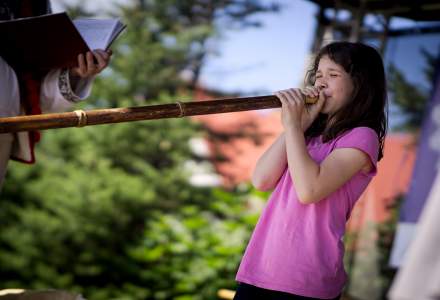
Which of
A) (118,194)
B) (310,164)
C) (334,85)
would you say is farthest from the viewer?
(118,194)

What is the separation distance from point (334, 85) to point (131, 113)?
53 centimetres

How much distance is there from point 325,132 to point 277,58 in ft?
27.0

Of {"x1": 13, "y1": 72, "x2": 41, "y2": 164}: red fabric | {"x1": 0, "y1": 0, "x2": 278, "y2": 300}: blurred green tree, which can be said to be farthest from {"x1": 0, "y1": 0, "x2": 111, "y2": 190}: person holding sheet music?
{"x1": 0, "y1": 0, "x2": 278, "y2": 300}: blurred green tree

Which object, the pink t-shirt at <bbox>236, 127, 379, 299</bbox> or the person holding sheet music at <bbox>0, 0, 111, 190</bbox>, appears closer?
the pink t-shirt at <bbox>236, 127, 379, 299</bbox>

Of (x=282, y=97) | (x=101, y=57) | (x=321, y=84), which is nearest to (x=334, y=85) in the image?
(x=321, y=84)

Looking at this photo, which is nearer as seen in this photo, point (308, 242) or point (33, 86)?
point (308, 242)

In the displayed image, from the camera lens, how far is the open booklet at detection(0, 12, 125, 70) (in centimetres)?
160

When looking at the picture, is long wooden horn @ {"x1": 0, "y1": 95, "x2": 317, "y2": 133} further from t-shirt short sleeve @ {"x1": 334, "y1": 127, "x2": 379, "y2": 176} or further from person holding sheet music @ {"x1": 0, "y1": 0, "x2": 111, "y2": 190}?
person holding sheet music @ {"x1": 0, "y1": 0, "x2": 111, "y2": 190}

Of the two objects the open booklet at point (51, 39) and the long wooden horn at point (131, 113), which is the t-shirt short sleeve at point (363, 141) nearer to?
the long wooden horn at point (131, 113)

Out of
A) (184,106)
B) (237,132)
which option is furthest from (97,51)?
(237,132)

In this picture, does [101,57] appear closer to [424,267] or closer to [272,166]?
[272,166]

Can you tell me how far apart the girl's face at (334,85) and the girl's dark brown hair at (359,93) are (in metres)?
0.01

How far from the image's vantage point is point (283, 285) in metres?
1.37

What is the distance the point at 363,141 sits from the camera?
4.57ft
